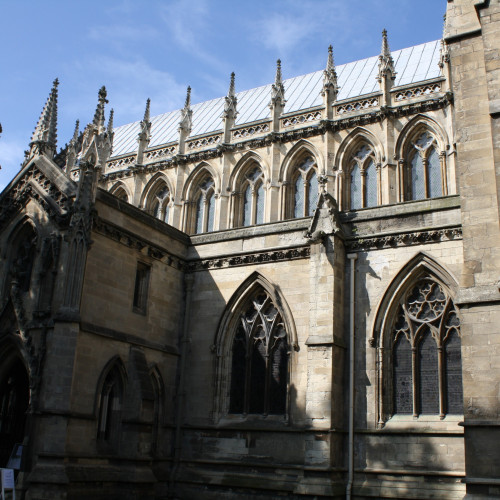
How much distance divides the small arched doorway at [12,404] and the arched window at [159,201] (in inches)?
540

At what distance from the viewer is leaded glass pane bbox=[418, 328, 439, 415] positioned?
643 inches

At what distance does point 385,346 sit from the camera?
675 inches

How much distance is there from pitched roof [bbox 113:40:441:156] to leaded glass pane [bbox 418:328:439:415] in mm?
14404

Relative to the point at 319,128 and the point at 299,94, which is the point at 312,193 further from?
the point at 299,94

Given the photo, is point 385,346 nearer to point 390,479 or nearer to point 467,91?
point 390,479

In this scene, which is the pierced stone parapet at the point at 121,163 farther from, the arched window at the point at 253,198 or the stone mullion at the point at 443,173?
the stone mullion at the point at 443,173

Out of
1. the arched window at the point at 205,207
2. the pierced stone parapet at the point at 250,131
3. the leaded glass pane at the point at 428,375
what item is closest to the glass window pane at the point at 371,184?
the pierced stone parapet at the point at 250,131

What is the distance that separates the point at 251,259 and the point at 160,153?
14039 millimetres

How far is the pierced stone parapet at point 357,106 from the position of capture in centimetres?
2694

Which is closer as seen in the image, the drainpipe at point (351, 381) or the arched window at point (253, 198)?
the drainpipe at point (351, 381)

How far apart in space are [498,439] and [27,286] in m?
12.6

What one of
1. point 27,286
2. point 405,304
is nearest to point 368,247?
point 405,304

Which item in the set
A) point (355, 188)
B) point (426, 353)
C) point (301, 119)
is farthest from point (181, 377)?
point (301, 119)

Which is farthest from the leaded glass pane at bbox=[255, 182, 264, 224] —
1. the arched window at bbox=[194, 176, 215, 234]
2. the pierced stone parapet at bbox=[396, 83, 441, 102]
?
the pierced stone parapet at bbox=[396, 83, 441, 102]
